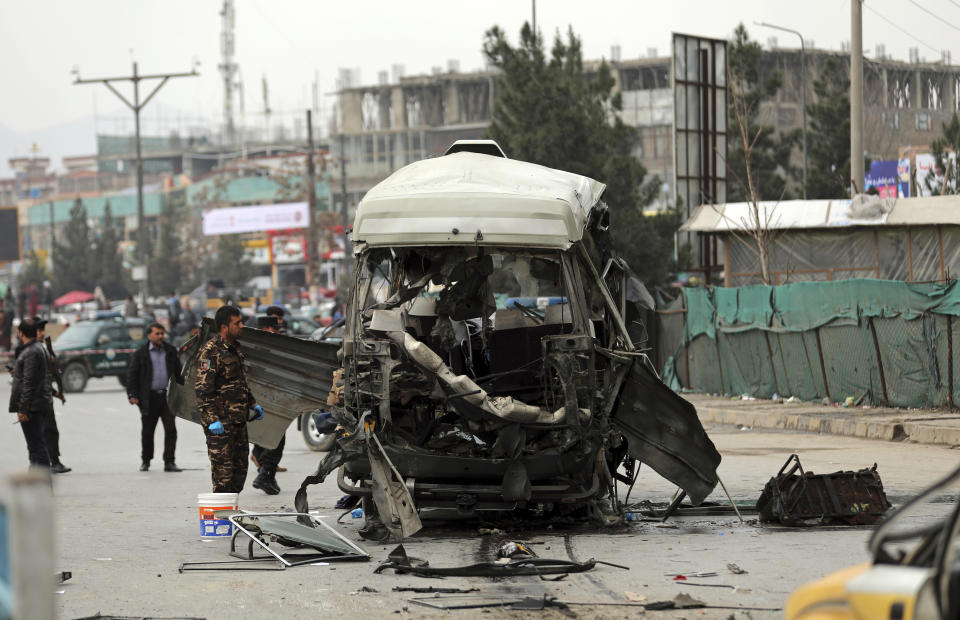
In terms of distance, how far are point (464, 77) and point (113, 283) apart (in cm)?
3630

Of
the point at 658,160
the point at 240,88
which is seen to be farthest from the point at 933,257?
the point at 240,88

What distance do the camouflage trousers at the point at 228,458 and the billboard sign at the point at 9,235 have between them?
54877 millimetres

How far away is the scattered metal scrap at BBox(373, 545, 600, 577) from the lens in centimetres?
799

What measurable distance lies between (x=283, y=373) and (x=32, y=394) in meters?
3.88

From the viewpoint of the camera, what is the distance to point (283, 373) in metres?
11.8

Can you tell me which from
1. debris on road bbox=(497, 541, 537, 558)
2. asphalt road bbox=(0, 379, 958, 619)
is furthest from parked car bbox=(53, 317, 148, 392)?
debris on road bbox=(497, 541, 537, 558)

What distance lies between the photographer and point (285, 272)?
11706cm

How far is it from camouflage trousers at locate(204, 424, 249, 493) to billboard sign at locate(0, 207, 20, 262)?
5488 centimetres

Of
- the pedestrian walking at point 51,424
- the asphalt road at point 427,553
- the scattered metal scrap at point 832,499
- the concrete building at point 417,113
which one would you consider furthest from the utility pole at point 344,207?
the scattered metal scrap at point 832,499

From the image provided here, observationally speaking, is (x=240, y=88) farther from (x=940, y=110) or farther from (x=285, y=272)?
(x=940, y=110)

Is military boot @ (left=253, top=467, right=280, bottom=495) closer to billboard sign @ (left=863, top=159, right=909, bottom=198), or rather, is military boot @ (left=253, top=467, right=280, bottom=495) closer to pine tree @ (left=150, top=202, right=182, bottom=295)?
billboard sign @ (left=863, top=159, right=909, bottom=198)

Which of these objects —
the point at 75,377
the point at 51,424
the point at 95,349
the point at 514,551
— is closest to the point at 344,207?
the point at 95,349

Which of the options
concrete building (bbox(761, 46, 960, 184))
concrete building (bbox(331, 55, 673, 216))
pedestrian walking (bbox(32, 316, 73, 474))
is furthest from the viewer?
concrete building (bbox(331, 55, 673, 216))

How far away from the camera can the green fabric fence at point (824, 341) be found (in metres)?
18.1
